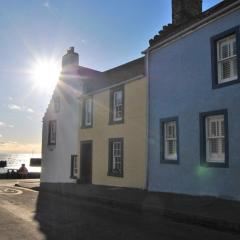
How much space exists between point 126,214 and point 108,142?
10.4 meters

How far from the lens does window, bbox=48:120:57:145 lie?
3224 cm

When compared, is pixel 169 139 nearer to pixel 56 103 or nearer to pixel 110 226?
pixel 110 226

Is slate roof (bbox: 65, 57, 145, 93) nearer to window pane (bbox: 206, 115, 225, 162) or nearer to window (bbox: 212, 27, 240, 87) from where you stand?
window (bbox: 212, 27, 240, 87)

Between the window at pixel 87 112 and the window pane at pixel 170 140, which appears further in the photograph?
the window at pixel 87 112

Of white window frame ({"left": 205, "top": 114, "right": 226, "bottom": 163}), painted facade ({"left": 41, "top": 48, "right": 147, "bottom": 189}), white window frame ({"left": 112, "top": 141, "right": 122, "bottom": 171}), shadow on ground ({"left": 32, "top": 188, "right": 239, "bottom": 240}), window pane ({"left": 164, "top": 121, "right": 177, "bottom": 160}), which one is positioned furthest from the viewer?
white window frame ({"left": 112, "top": 141, "right": 122, "bottom": 171})

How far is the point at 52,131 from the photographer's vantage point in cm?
3269

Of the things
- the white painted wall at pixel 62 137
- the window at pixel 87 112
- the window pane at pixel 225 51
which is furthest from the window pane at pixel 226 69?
the white painted wall at pixel 62 137

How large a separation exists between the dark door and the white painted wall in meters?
0.75

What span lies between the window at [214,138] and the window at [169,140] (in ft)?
6.01

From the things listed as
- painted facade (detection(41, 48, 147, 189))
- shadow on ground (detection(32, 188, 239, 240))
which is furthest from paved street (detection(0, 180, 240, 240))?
painted facade (detection(41, 48, 147, 189))

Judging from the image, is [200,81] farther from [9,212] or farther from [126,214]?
[9,212]

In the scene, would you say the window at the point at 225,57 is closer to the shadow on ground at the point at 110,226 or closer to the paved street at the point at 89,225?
the shadow on ground at the point at 110,226

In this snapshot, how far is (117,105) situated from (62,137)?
7.86 m

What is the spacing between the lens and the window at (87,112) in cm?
2684
